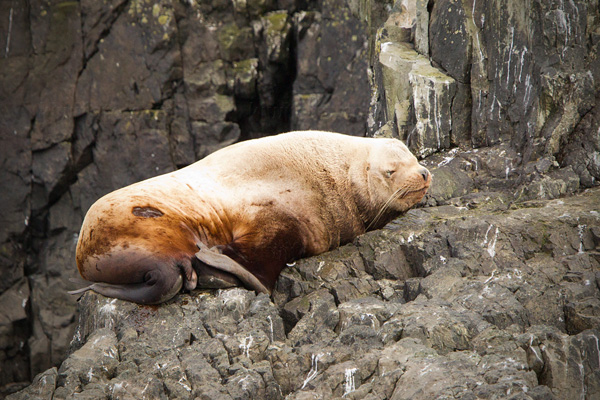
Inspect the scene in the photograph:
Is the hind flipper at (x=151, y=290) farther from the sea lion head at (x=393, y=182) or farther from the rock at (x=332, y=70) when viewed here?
the rock at (x=332, y=70)

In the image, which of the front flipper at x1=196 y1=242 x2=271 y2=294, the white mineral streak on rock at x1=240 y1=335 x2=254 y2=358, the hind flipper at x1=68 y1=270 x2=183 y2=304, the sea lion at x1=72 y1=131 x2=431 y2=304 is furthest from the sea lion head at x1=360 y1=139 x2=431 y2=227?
the white mineral streak on rock at x1=240 y1=335 x2=254 y2=358

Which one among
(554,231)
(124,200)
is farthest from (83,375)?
(554,231)

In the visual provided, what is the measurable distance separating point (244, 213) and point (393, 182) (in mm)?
1636

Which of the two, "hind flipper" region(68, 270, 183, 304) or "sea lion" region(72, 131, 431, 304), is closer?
"hind flipper" region(68, 270, 183, 304)

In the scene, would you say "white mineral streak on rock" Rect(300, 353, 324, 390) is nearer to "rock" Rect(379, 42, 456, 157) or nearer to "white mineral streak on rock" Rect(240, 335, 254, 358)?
"white mineral streak on rock" Rect(240, 335, 254, 358)

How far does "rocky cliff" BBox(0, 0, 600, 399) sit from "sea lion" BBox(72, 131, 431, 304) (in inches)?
8.2

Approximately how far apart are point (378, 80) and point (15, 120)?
979 cm

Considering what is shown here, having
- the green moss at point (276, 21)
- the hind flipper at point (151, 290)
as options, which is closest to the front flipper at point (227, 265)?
the hind flipper at point (151, 290)

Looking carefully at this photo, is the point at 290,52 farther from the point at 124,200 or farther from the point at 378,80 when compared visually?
the point at 124,200

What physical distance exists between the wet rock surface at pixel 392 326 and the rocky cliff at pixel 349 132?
0.02 m

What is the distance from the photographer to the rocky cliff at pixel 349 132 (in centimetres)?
389

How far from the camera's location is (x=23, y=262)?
15.1m

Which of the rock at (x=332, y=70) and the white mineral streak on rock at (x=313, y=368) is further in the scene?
the rock at (x=332, y=70)

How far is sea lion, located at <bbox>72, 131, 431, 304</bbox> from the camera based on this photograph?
4984mm
